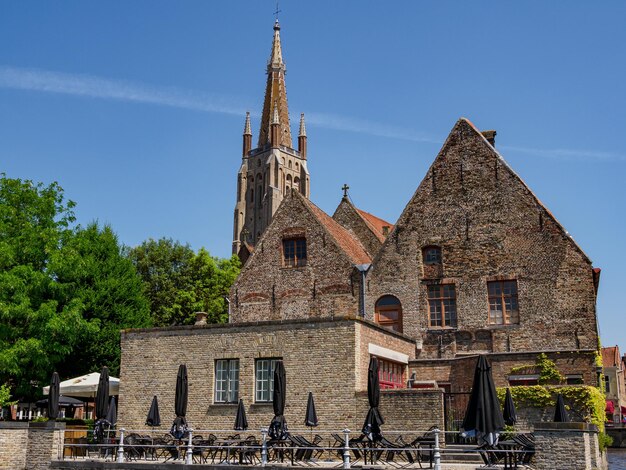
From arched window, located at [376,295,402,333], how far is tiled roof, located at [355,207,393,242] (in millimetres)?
7172

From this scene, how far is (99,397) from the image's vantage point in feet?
70.2

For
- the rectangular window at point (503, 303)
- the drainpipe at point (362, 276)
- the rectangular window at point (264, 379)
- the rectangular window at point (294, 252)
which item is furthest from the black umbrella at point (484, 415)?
the rectangular window at point (294, 252)

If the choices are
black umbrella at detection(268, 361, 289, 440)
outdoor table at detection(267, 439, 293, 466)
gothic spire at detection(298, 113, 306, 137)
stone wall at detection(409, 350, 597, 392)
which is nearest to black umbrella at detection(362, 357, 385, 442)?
outdoor table at detection(267, 439, 293, 466)

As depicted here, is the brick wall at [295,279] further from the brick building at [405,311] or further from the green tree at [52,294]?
the green tree at [52,294]

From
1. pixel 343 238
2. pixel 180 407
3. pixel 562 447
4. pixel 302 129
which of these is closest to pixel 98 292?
pixel 343 238

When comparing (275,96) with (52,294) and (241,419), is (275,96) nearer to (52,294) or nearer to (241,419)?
(52,294)

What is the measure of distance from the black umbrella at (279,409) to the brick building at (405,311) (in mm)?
3247

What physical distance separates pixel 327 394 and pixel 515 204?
461 inches

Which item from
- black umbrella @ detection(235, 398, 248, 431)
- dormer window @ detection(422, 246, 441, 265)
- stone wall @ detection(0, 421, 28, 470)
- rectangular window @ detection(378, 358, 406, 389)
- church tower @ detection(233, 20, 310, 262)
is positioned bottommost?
stone wall @ detection(0, 421, 28, 470)

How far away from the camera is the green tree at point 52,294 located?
29375 millimetres

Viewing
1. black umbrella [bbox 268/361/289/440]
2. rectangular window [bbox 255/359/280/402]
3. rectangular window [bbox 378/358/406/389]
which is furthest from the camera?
rectangular window [bbox 378/358/406/389]

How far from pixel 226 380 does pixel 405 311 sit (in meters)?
8.86

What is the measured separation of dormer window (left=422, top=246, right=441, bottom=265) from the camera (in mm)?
29500

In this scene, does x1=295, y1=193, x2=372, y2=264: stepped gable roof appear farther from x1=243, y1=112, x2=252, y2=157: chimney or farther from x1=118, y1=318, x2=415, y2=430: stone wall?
x1=243, y1=112, x2=252, y2=157: chimney
